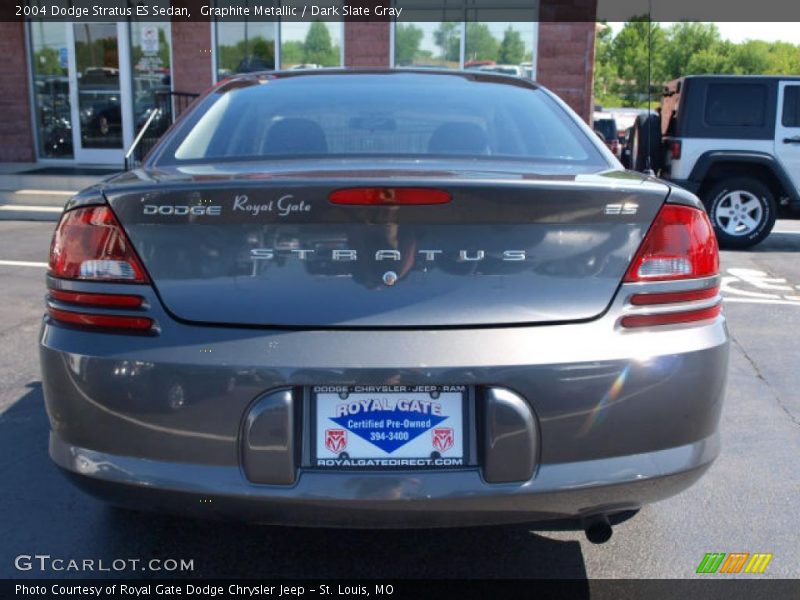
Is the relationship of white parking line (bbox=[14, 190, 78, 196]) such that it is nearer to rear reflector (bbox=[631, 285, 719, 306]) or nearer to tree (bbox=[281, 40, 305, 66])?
tree (bbox=[281, 40, 305, 66])

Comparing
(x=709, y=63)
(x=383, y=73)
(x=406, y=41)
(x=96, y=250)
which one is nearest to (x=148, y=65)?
(x=406, y=41)

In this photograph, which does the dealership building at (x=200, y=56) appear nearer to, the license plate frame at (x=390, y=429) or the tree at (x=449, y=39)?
the tree at (x=449, y=39)

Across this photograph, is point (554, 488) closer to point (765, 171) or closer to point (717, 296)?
point (717, 296)

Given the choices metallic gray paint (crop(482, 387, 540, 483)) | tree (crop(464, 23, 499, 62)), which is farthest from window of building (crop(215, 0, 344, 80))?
metallic gray paint (crop(482, 387, 540, 483))

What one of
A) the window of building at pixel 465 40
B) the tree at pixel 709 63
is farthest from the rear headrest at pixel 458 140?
the tree at pixel 709 63

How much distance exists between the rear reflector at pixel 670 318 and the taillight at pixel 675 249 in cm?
10

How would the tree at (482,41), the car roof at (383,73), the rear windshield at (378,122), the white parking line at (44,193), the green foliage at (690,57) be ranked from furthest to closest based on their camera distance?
the green foliage at (690,57), the tree at (482,41), the white parking line at (44,193), the car roof at (383,73), the rear windshield at (378,122)

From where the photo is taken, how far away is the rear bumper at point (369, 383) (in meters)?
2.05

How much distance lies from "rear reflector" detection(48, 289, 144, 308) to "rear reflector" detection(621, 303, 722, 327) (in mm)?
1297

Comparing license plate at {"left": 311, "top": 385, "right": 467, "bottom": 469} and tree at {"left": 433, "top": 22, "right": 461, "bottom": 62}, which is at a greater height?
tree at {"left": 433, "top": 22, "right": 461, "bottom": 62}

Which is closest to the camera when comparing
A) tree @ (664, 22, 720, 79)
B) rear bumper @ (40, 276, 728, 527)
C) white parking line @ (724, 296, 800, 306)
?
rear bumper @ (40, 276, 728, 527)

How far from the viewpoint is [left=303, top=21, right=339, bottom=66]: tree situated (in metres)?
13.1

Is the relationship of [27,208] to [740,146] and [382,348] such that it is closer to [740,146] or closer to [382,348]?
[740,146]

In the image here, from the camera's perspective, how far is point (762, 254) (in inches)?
374
